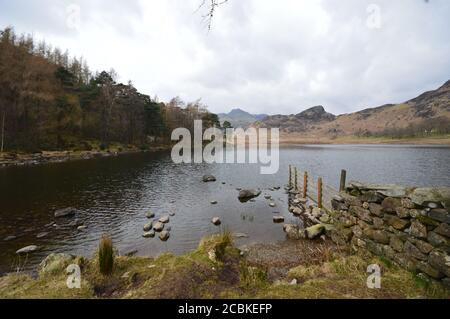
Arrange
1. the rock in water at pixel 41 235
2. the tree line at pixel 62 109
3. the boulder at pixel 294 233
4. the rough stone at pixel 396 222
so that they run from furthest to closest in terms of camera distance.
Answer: the tree line at pixel 62 109 < the rock in water at pixel 41 235 < the boulder at pixel 294 233 < the rough stone at pixel 396 222

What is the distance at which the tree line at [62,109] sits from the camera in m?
38.2

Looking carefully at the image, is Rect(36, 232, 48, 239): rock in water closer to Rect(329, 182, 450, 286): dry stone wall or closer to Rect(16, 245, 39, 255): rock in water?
Rect(16, 245, 39, 255): rock in water

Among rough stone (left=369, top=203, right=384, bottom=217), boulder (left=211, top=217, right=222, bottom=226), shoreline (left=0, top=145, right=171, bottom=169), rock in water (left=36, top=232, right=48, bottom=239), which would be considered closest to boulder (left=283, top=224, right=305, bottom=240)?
boulder (left=211, top=217, right=222, bottom=226)

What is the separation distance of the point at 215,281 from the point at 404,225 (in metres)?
4.63

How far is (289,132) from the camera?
192 meters

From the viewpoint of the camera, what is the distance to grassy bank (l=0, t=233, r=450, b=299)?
175 inches

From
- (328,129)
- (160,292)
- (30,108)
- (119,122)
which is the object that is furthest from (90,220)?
(328,129)

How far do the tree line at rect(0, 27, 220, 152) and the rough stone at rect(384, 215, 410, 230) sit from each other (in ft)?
161

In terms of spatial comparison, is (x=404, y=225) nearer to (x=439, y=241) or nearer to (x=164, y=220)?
(x=439, y=241)

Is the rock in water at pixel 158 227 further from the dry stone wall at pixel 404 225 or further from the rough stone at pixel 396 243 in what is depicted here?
the rough stone at pixel 396 243

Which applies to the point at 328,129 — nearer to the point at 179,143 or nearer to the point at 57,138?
the point at 179,143

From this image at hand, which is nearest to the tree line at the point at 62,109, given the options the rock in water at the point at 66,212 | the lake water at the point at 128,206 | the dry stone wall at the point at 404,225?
the lake water at the point at 128,206

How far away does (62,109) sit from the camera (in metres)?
45.8

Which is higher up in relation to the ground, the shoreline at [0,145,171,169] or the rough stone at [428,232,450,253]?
the shoreline at [0,145,171,169]
